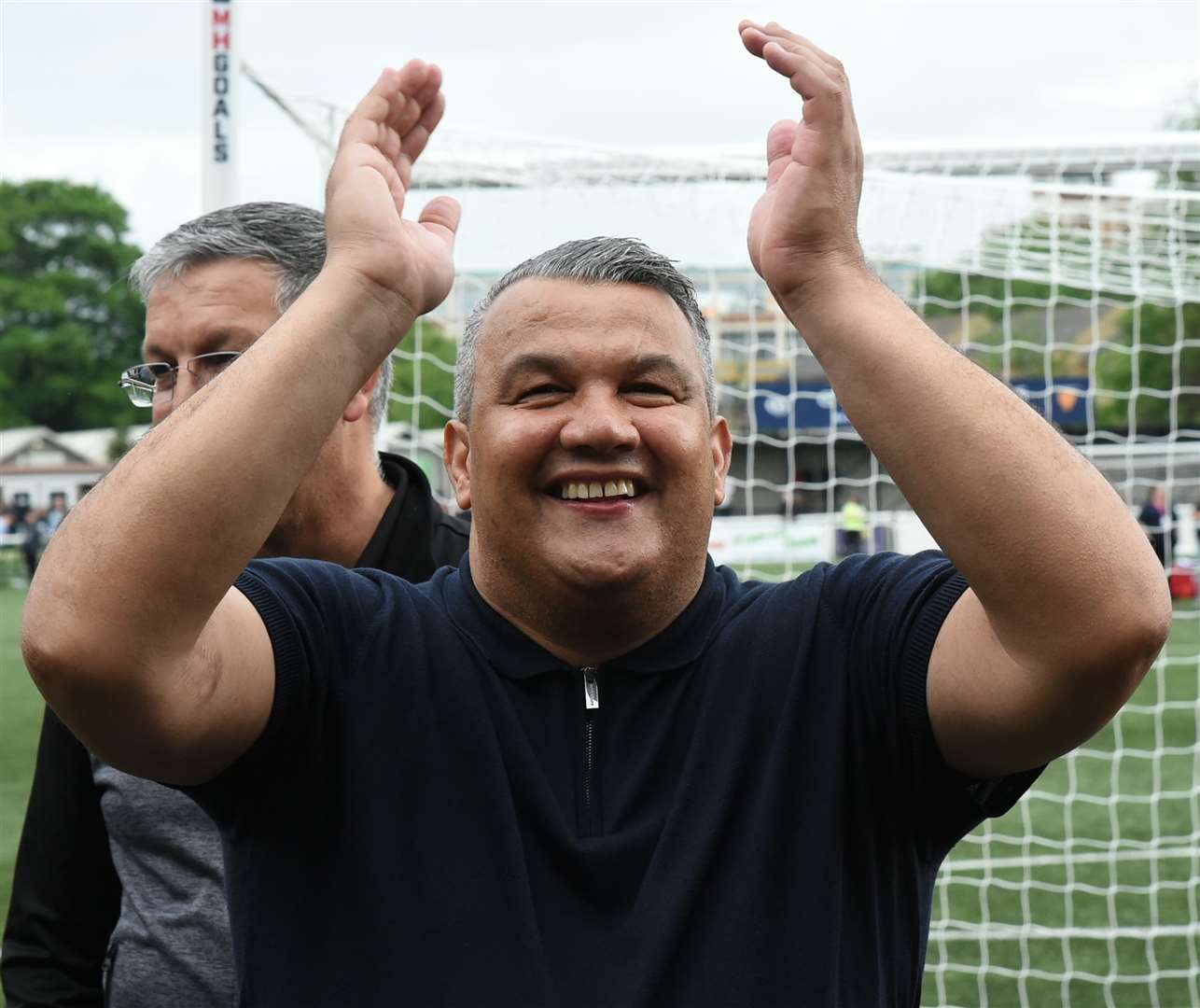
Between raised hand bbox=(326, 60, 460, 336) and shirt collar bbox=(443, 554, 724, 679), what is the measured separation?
0.38 m

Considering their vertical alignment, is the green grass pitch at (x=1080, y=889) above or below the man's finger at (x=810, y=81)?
below

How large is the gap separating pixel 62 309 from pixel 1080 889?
165 feet

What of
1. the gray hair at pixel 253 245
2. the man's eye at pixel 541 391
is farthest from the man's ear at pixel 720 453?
the gray hair at pixel 253 245

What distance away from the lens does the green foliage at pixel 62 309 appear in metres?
50.1

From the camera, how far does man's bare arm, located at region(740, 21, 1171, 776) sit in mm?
1581

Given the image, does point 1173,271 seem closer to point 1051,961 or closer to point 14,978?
point 1051,961

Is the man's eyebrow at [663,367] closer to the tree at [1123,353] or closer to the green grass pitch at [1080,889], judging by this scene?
the green grass pitch at [1080,889]

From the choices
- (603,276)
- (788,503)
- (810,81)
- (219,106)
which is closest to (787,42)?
(810,81)

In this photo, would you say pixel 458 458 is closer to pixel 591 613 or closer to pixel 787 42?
pixel 591 613

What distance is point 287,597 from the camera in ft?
5.89

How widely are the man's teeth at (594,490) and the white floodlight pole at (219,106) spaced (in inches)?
92.4

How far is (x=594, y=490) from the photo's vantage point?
5.94 feet

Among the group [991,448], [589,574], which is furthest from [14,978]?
[991,448]

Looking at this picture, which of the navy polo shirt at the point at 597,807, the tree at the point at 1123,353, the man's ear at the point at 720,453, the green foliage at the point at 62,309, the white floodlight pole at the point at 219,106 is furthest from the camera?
the green foliage at the point at 62,309
